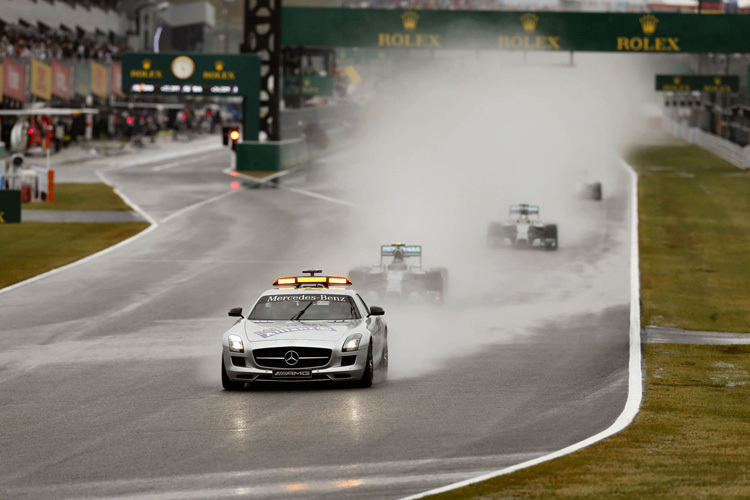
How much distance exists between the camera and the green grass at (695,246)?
2645 centimetres

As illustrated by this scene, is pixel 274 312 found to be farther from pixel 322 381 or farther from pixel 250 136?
pixel 250 136

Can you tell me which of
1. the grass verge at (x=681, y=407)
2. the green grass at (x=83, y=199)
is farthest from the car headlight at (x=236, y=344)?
the green grass at (x=83, y=199)

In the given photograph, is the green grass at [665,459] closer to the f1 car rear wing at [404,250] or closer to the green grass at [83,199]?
the f1 car rear wing at [404,250]

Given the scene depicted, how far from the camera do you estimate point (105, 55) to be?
96875 millimetres

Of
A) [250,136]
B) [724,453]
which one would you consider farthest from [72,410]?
[250,136]

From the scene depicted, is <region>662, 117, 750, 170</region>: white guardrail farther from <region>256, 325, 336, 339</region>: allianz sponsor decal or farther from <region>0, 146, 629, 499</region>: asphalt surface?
<region>256, 325, 336, 339</region>: allianz sponsor decal

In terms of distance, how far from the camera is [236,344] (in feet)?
52.1

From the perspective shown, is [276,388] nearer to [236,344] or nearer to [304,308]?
[236,344]

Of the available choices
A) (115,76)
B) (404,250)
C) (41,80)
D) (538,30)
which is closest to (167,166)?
(41,80)

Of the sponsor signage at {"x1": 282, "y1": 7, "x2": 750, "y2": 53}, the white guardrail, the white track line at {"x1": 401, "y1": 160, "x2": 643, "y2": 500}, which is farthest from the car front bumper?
the white guardrail

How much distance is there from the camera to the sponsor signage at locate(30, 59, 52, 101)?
68.5m

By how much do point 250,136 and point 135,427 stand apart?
53.1 m

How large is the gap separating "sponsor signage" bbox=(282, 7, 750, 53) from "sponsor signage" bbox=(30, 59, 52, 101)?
56.4 ft

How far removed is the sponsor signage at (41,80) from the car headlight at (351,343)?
56005 millimetres
